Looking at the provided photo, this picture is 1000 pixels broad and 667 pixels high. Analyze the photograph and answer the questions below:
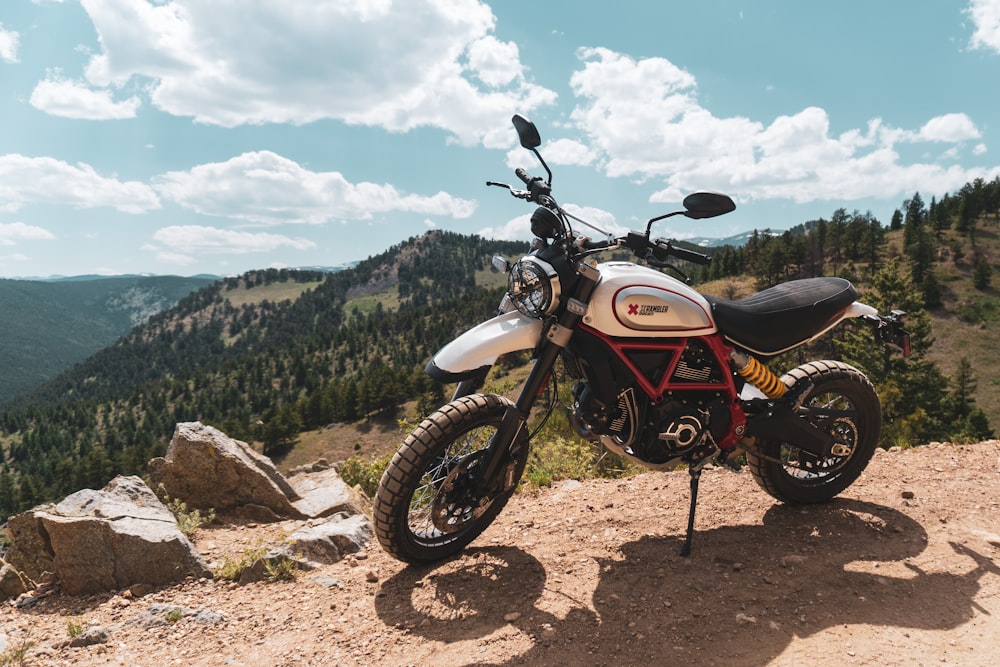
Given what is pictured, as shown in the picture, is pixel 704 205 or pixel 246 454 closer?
pixel 704 205

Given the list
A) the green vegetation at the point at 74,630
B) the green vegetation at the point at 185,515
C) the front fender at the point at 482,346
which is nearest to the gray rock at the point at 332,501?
the green vegetation at the point at 185,515

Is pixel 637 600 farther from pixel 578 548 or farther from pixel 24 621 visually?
pixel 24 621

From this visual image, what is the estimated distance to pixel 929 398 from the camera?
48.8 metres

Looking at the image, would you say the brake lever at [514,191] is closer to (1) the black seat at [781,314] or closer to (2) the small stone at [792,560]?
(1) the black seat at [781,314]

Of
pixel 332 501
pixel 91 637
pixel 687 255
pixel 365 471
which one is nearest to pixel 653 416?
pixel 687 255

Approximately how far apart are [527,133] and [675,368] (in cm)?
219

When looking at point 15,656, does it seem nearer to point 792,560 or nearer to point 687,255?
point 687,255

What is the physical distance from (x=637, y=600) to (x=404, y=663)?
170 cm

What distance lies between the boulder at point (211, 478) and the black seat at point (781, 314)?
6.04m

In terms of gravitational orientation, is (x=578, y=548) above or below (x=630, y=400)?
below

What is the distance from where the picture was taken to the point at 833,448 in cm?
547

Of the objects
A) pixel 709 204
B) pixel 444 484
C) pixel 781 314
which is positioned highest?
pixel 709 204

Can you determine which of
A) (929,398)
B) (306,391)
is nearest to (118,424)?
(306,391)

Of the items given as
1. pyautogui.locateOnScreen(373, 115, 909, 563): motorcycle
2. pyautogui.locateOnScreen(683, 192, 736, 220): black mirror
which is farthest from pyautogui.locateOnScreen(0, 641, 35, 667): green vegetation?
pyautogui.locateOnScreen(683, 192, 736, 220): black mirror
